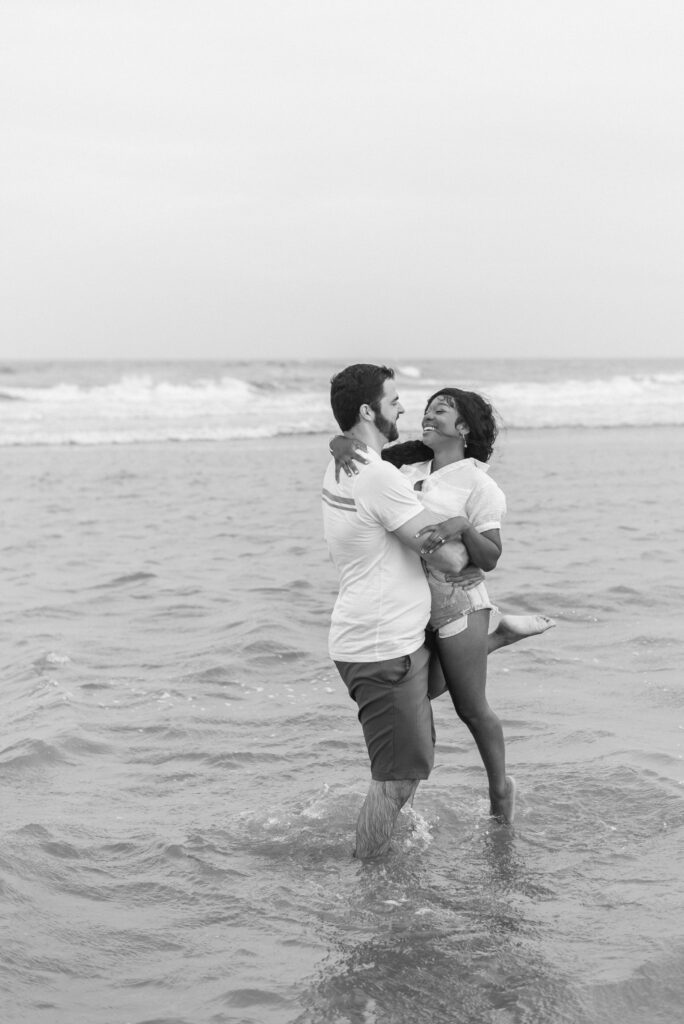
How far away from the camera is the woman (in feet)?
14.5

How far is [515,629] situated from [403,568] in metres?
0.76

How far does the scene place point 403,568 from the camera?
4324mm

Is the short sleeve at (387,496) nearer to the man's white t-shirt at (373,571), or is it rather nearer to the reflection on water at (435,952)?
the man's white t-shirt at (373,571)

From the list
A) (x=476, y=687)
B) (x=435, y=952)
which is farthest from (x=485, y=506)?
(x=435, y=952)

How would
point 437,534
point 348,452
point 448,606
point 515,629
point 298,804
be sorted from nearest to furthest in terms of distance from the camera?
point 437,534 → point 348,452 → point 448,606 → point 515,629 → point 298,804

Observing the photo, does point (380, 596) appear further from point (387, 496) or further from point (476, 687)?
point (476, 687)

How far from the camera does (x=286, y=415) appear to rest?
3291 centimetres

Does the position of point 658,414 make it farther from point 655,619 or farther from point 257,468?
point 655,619

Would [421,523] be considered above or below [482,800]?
above

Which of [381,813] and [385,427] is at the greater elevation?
[385,427]

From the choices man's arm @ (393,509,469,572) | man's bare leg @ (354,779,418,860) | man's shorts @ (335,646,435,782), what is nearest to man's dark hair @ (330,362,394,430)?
man's arm @ (393,509,469,572)

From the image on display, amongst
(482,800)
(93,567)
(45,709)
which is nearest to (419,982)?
(482,800)

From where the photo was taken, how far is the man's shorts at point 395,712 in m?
4.34

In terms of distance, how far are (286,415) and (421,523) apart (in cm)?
2897
